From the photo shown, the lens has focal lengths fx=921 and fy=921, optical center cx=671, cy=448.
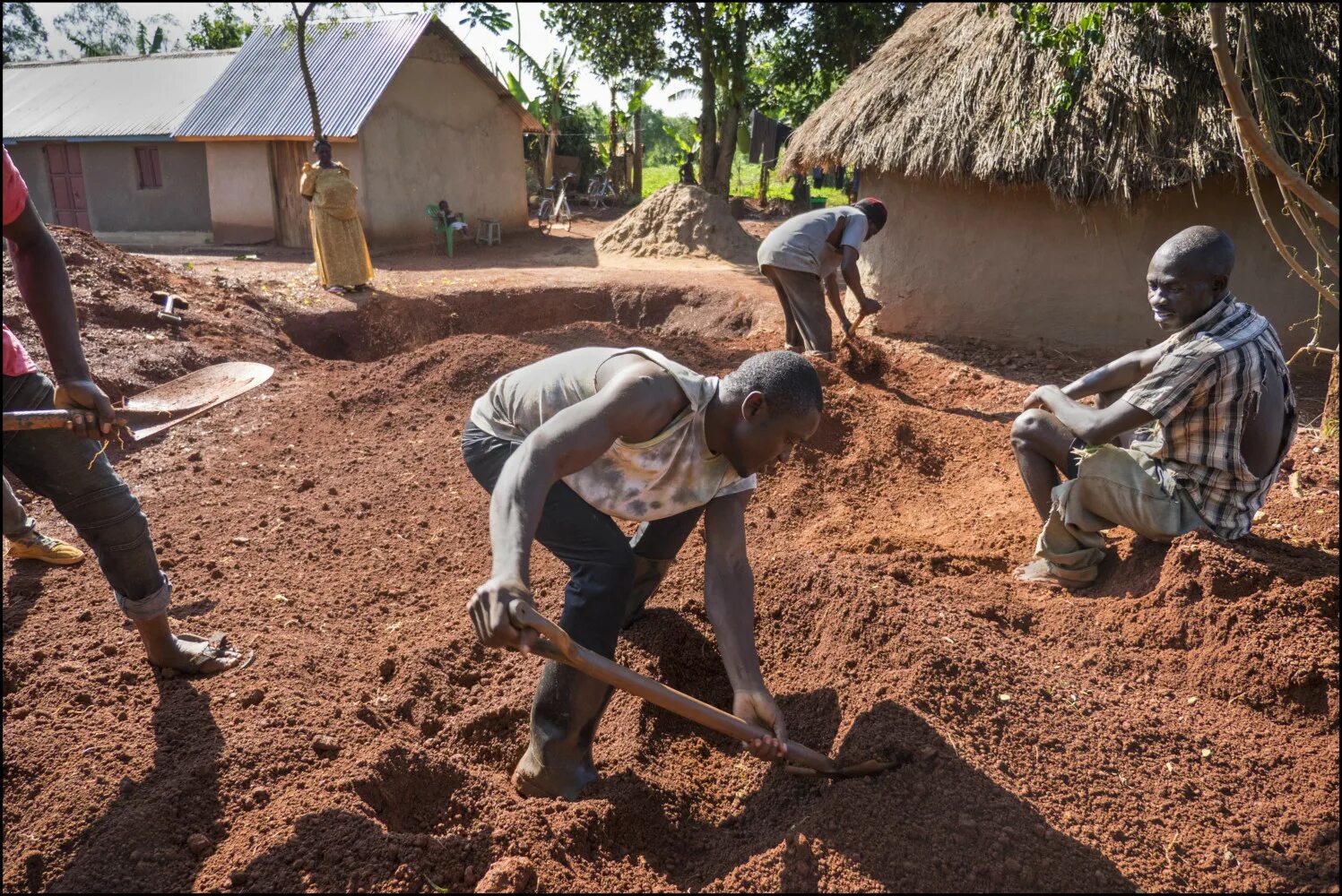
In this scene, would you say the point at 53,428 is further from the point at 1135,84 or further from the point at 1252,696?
the point at 1135,84

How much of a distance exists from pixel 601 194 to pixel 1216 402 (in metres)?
19.7

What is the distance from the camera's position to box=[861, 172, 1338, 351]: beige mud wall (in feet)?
22.0

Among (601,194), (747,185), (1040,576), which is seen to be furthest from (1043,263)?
(747,185)

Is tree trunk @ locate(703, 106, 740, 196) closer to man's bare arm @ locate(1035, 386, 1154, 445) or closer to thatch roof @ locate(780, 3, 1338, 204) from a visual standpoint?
thatch roof @ locate(780, 3, 1338, 204)

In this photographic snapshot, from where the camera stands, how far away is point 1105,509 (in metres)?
3.25

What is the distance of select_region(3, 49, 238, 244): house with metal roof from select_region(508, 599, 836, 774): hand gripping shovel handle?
16.3 m

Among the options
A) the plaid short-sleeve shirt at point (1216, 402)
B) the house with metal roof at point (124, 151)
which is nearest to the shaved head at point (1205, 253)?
the plaid short-sleeve shirt at point (1216, 402)

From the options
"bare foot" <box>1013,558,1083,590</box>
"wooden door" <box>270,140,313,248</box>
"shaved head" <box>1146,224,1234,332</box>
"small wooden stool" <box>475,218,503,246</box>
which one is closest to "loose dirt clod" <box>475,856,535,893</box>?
"bare foot" <box>1013,558,1083,590</box>

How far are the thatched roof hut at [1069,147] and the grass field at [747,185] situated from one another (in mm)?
12958

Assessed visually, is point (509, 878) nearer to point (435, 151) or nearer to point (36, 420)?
point (36, 420)

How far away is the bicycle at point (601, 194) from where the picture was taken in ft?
70.0

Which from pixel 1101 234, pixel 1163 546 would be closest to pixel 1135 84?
pixel 1101 234

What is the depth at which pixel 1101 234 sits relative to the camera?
708 centimetres

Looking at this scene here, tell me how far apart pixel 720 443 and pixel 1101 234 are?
19.7 ft
